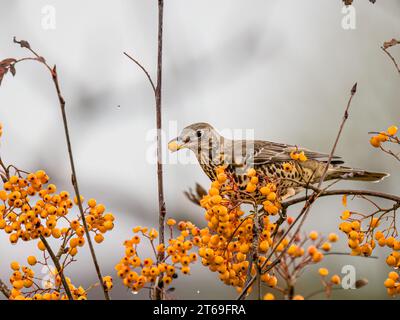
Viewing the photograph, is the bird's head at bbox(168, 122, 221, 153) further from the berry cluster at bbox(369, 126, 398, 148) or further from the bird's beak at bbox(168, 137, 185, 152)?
the berry cluster at bbox(369, 126, 398, 148)

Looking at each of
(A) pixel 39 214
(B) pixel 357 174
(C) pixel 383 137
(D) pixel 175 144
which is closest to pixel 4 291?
(A) pixel 39 214

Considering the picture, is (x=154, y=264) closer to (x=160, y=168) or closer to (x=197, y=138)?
(x=160, y=168)

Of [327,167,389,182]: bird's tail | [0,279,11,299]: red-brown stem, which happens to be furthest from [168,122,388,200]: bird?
[0,279,11,299]: red-brown stem

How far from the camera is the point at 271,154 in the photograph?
11.5ft

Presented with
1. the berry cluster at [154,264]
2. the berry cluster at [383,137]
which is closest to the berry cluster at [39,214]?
the berry cluster at [154,264]

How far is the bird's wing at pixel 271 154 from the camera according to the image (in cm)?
343

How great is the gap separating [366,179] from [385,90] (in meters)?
2.54

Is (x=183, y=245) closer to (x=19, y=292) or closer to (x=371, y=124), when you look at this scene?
(x=19, y=292)

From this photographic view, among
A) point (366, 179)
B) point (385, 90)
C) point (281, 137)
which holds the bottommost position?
point (366, 179)

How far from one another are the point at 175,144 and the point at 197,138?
1.63 ft

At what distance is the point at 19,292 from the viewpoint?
1.78 metres

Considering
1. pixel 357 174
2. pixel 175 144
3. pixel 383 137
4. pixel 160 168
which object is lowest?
pixel 160 168

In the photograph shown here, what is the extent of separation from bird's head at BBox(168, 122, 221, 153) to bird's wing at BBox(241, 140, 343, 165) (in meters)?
0.18
